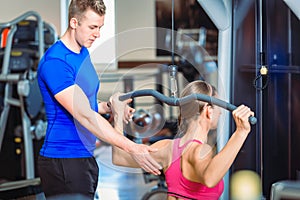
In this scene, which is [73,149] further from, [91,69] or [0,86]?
[0,86]

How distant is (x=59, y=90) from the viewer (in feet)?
6.11

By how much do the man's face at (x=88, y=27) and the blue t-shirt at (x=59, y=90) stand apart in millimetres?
66

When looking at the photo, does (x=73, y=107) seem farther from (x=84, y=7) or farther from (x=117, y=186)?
(x=117, y=186)

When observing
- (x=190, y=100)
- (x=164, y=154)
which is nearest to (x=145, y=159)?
(x=164, y=154)

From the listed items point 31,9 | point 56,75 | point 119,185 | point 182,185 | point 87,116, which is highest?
point 31,9

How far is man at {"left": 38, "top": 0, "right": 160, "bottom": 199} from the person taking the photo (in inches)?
73.3

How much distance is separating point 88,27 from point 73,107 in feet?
0.97

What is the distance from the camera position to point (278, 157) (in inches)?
99.7

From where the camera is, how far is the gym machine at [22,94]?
3.97m

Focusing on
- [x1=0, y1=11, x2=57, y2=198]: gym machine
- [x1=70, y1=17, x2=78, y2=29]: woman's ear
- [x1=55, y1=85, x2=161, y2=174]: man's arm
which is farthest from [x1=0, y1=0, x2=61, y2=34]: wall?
[x1=55, y1=85, x2=161, y2=174]: man's arm

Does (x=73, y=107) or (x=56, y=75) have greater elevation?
(x=56, y=75)

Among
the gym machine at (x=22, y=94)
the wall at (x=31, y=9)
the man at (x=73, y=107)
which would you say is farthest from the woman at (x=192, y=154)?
the wall at (x=31, y=9)

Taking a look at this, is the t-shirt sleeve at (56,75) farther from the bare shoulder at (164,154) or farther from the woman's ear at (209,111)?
the woman's ear at (209,111)

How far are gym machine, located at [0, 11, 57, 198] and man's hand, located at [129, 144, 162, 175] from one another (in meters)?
2.33
